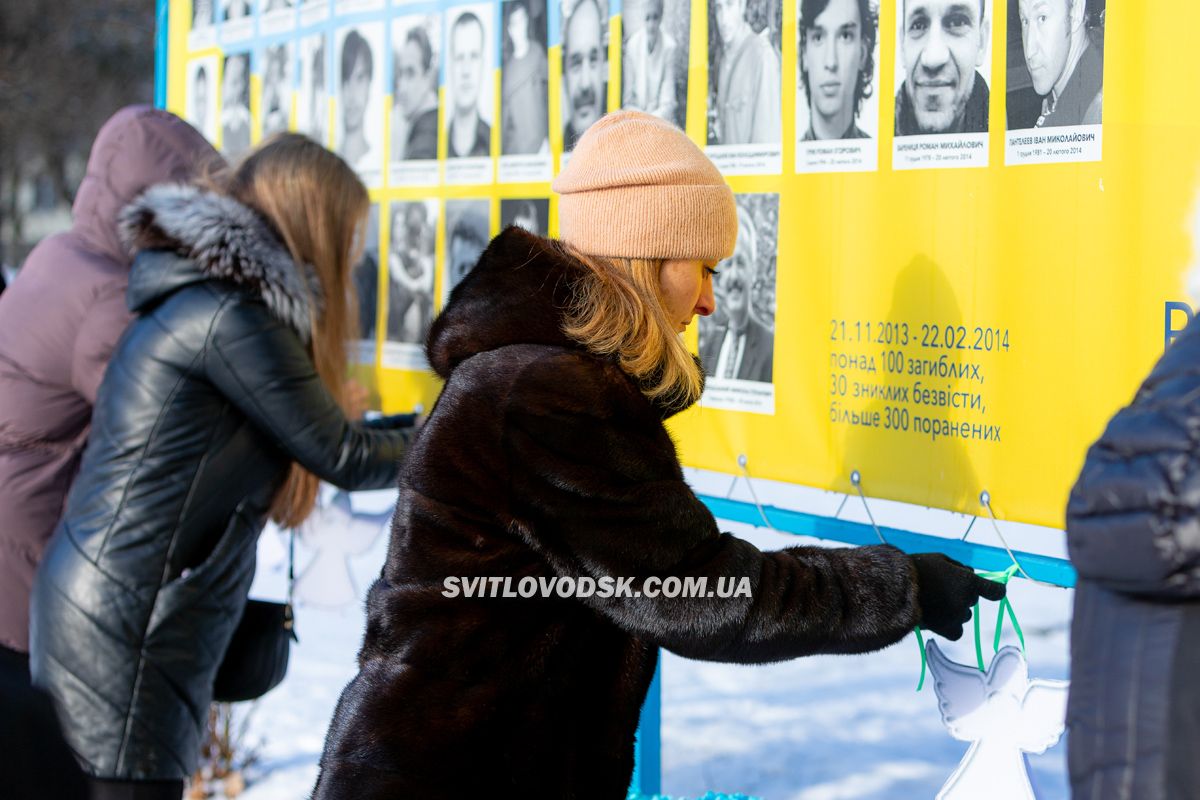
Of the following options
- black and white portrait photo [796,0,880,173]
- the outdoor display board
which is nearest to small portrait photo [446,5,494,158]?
the outdoor display board

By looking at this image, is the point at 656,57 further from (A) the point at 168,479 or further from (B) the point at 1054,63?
(A) the point at 168,479

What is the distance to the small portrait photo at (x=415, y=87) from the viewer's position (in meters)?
3.28

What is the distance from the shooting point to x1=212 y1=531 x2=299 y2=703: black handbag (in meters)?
2.82

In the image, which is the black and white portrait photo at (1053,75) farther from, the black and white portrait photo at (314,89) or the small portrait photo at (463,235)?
the black and white portrait photo at (314,89)

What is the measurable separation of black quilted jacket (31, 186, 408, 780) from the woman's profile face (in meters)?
0.97

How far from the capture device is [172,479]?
2.51 meters

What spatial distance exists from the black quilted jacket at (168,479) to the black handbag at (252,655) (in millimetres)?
211

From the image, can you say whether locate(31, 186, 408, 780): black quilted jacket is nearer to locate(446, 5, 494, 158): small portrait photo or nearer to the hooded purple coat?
the hooded purple coat

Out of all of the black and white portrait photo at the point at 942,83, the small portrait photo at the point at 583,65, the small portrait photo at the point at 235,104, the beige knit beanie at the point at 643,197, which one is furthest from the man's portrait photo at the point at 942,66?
the small portrait photo at the point at 235,104

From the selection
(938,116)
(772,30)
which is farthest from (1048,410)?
(772,30)

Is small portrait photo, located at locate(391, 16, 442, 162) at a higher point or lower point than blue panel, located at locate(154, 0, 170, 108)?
lower

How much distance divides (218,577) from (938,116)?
1590 millimetres

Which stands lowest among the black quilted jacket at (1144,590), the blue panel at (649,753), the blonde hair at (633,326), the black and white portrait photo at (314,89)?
the blue panel at (649,753)

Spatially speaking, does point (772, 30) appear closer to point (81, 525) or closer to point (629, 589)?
point (629, 589)
